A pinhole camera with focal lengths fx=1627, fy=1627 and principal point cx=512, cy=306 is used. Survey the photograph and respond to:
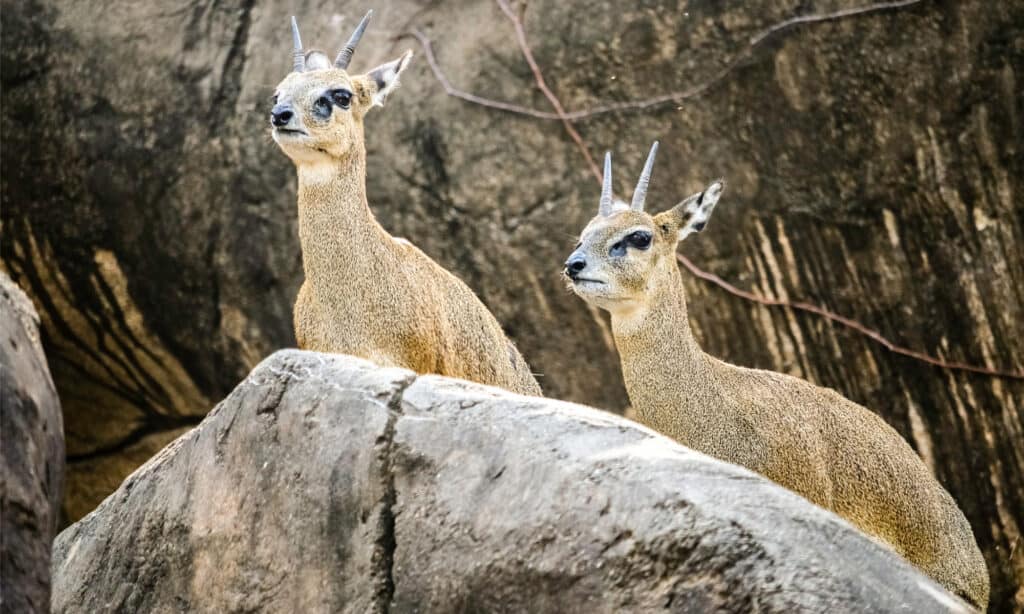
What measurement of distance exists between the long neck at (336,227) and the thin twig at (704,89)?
3.68 metres

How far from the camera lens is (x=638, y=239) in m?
8.40

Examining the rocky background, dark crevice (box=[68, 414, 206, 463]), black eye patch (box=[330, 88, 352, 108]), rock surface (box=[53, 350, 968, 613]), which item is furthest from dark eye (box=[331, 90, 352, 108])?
dark crevice (box=[68, 414, 206, 463])

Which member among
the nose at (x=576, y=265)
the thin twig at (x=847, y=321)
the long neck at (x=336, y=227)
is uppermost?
the long neck at (x=336, y=227)

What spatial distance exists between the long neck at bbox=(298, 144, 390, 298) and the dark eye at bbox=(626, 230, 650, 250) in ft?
4.10

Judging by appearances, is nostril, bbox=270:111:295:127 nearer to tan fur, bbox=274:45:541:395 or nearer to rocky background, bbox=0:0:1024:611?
tan fur, bbox=274:45:541:395

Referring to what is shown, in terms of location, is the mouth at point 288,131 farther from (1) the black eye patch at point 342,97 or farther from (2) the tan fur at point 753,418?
(2) the tan fur at point 753,418

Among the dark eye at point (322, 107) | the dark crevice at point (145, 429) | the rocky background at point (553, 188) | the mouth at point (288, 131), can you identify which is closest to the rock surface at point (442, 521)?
the mouth at point (288, 131)

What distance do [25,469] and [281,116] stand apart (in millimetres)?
2728

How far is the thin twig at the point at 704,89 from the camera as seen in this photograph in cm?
1101

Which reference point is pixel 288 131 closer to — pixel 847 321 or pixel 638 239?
pixel 638 239

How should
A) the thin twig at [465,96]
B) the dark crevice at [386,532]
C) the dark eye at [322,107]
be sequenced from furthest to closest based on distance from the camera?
the thin twig at [465,96]
the dark eye at [322,107]
the dark crevice at [386,532]

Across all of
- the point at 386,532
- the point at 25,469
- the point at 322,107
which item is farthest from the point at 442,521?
the point at 322,107

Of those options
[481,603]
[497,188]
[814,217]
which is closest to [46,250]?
[497,188]

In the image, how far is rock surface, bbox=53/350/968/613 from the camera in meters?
5.41
